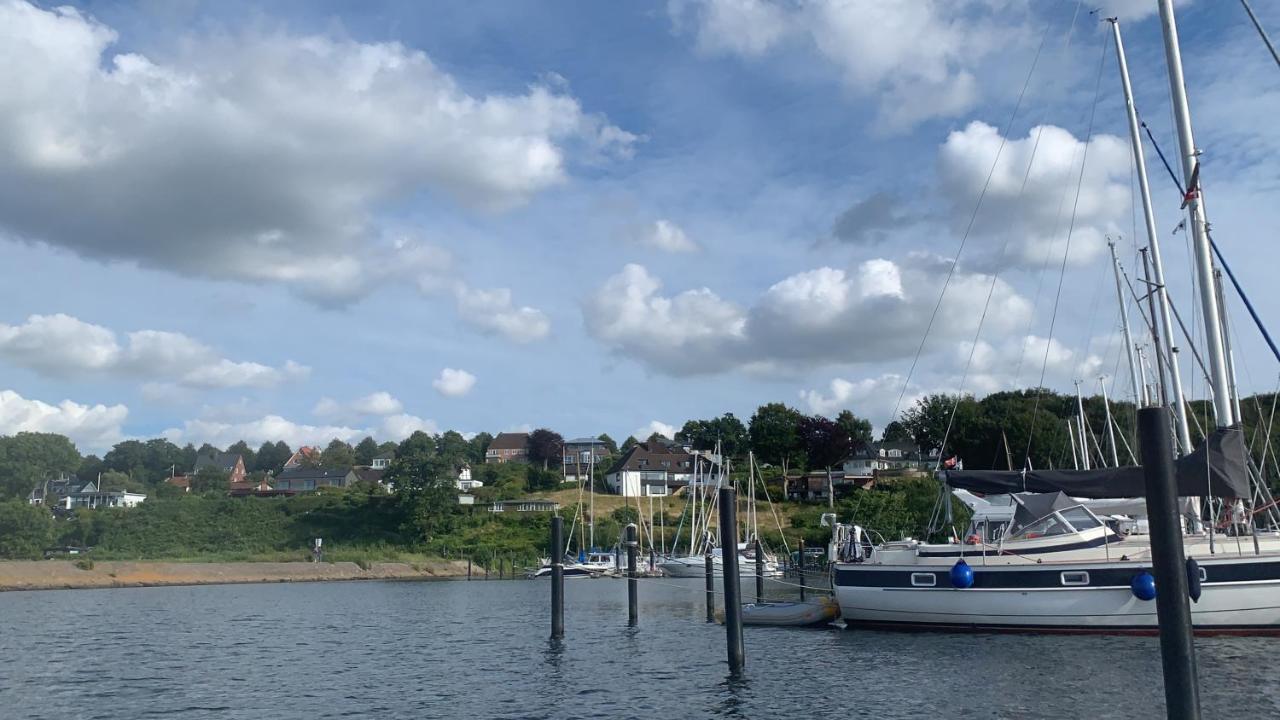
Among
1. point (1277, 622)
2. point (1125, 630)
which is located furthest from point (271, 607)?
point (1277, 622)

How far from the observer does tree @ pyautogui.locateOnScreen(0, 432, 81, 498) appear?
5212 inches

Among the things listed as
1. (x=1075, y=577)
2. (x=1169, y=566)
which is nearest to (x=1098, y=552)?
(x=1075, y=577)

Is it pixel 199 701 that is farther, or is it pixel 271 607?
pixel 271 607

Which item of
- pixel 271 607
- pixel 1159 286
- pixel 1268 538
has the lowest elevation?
pixel 271 607

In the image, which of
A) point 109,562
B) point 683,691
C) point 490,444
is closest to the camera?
point 683,691

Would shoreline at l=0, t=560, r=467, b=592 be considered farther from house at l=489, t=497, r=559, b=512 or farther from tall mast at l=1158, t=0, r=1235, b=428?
tall mast at l=1158, t=0, r=1235, b=428

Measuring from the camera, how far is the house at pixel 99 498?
140m

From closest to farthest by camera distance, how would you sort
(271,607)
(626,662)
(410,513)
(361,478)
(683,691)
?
(683,691), (626,662), (271,607), (410,513), (361,478)

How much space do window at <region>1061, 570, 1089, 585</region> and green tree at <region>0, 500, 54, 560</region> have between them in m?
83.3

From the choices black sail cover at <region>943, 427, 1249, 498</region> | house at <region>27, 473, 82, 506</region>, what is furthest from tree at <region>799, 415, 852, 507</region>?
house at <region>27, 473, 82, 506</region>

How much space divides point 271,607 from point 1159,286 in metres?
46.6

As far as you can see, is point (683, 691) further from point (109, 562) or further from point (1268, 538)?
point (109, 562)

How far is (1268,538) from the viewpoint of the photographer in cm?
2727

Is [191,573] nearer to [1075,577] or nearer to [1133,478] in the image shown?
[1075,577]
